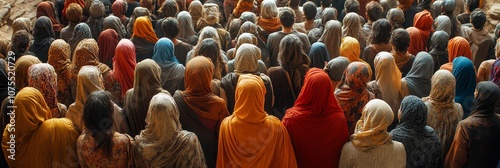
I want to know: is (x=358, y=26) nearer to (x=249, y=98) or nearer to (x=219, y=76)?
(x=219, y=76)

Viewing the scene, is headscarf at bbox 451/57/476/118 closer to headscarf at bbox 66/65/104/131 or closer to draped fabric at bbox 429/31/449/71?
draped fabric at bbox 429/31/449/71

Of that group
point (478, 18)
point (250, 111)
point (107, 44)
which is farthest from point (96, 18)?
point (478, 18)

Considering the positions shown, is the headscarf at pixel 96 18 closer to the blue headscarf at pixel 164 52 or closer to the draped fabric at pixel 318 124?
the blue headscarf at pixel 164 52

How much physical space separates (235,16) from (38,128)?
17.9 ft

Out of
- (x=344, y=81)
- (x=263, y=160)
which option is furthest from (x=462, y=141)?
(x=263, y=160)

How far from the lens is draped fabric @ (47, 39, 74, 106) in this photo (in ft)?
19.1

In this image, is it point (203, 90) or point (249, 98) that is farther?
point (203, 90)

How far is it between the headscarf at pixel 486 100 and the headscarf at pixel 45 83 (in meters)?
3.80

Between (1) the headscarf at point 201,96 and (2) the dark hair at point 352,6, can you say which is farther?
(2) the dark hair at point 352,6

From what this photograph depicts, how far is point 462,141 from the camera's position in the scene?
4.54 m

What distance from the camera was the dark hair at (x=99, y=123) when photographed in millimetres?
4156

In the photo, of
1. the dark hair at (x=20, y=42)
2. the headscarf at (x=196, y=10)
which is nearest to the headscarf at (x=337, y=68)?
the headscarf at (x=196, y=10)

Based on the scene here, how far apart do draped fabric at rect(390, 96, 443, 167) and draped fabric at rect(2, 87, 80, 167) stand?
276 centimetres

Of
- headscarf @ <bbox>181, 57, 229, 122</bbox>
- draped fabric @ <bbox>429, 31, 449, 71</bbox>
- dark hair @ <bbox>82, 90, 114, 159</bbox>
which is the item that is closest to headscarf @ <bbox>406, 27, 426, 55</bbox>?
draped fabric @ <bbox>429, 31, 449, 71</bbox>
